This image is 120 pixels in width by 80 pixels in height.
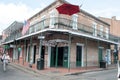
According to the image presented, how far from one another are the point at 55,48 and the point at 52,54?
68cm

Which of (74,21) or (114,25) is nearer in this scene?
(74,21)

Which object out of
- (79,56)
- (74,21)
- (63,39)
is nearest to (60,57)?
(63,39)

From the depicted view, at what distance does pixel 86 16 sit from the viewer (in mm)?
25906

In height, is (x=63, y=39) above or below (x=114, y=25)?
below

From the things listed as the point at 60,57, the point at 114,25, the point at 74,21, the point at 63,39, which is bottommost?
the point at 60,57

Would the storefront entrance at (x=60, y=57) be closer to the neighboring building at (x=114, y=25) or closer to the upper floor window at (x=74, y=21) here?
the upper floor window at (x=74, y=21)

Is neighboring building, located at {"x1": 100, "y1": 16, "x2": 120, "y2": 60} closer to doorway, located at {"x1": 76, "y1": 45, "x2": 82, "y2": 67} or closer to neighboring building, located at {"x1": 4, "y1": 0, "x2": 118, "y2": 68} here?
neighboring building, located at {"x1": 4, "y1": 0, "x2": 118, "y2": 68}

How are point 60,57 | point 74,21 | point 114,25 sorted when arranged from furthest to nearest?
1. point 114,25
2. point 74,21
3. point 60,57

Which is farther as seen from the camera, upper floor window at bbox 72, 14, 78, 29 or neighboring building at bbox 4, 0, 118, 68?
upper floor window at bbox 72, 14, 78, 29

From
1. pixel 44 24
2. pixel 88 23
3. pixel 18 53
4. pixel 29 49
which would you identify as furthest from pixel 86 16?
pixel 18 53

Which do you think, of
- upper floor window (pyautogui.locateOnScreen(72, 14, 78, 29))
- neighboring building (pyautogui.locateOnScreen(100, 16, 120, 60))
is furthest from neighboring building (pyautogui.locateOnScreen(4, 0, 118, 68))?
neighboring building (pyautogui.locateOnScreen(100, 16, 120, 60))

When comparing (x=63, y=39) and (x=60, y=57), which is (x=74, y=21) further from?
(x=60, y=57)

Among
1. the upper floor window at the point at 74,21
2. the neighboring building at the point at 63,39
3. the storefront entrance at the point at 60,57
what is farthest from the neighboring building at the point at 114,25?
the storefront entrance at the point at 60,57

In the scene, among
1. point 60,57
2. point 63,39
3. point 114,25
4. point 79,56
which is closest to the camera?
point 63,39
